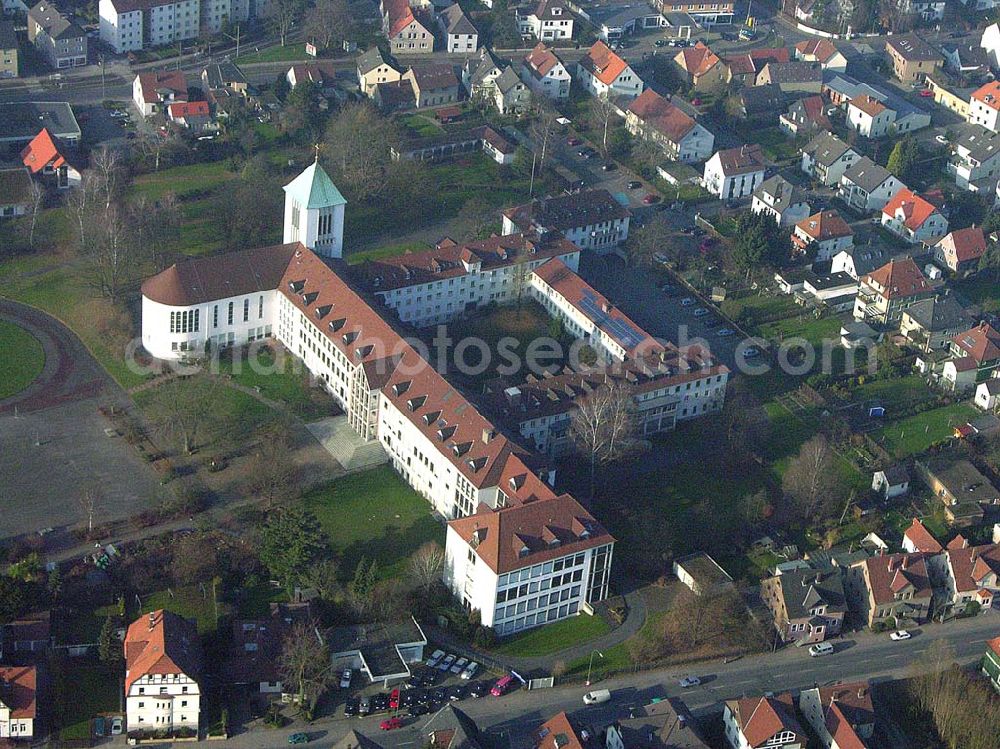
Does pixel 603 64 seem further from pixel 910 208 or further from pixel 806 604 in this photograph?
pixel 806 604

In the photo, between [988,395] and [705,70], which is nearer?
[988,395]

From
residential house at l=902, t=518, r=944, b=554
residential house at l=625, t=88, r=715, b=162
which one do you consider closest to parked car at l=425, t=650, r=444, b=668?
residential house at l=902, t=518, r=944, b=554

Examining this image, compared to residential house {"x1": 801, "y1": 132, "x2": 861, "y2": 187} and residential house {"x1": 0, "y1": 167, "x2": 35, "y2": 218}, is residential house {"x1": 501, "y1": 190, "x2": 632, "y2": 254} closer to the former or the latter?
residential house {"x1": 801, "y1": 132, "x2": 861, "y2": 187}

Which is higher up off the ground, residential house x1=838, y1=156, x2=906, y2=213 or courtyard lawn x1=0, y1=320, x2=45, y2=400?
residential house x1=838, y1=156, x2=906, y2=213

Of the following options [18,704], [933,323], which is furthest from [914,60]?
[18,704]

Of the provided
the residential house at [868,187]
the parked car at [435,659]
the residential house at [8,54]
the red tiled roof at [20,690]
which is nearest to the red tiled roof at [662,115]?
the residential house at [868,187]

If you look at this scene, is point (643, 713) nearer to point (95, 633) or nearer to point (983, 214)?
point (95, 633)
